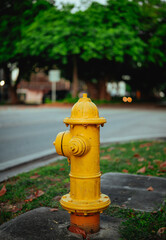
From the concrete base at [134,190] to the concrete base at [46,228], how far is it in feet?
1.70

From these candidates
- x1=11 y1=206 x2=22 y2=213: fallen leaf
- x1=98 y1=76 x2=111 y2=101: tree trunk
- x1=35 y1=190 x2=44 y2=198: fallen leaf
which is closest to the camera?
x1=11 y1=206 x2=22 y2=213: fallen leaf

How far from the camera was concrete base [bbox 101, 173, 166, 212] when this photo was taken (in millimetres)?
3246

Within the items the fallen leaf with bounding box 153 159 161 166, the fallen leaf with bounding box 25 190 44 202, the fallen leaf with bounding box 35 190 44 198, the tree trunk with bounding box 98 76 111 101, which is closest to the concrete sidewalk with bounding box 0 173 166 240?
the fallen leaf with bounding box 25 190 44 202

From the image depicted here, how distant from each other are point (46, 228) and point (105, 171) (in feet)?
7.54

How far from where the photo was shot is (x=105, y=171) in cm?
475

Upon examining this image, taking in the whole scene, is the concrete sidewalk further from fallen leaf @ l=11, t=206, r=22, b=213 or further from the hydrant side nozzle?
the hydrant side nozzle

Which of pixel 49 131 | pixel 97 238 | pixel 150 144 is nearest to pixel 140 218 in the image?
pixel 97 238

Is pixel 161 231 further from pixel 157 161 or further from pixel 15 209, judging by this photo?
pixel 157 161

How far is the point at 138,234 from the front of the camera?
97.0 inches

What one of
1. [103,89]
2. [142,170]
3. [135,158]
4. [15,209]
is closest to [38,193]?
[15,209]

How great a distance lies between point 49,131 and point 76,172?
25.8 feet

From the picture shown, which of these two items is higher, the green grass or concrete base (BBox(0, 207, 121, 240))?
concrete base (BBox(0, 207, 121, 240))

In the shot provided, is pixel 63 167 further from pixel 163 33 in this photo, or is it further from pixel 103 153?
pixel 163 33

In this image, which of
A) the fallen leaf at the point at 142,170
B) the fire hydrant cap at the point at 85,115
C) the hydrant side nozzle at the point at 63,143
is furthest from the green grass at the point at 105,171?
the fire hydrant cap at the point at 85,115
